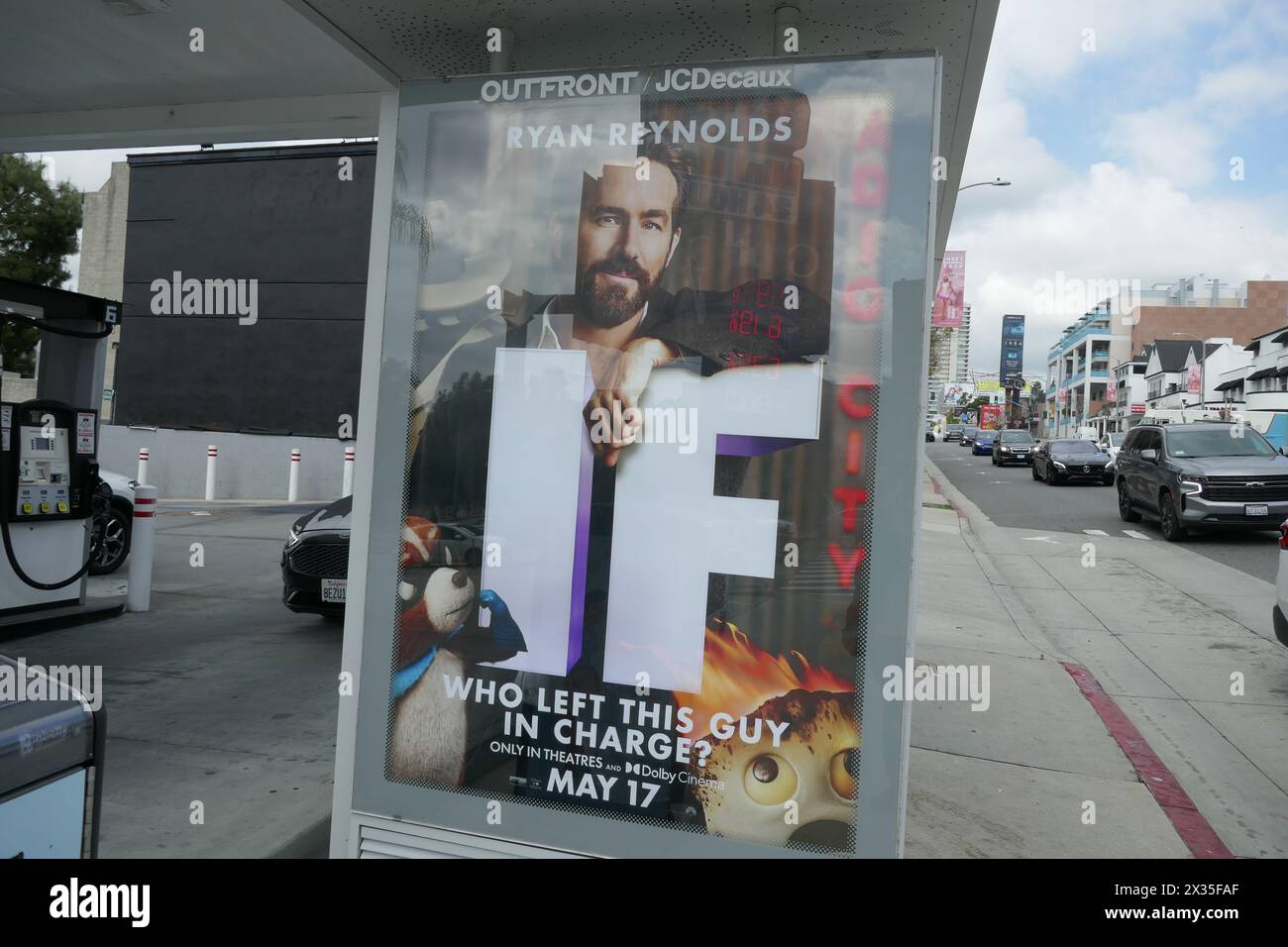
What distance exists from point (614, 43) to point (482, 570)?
2033 mm

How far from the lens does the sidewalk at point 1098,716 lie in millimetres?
4305

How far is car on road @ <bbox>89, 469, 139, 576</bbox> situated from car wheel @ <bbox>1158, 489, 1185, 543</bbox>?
14438mm

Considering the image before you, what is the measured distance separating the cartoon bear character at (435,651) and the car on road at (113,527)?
25.3 feet

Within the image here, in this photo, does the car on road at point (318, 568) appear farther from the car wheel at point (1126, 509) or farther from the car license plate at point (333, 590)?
the car wheel at point (1126, 509)

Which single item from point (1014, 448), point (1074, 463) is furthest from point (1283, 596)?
point (1014, 448)

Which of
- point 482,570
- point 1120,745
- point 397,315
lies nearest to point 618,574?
point 482,570

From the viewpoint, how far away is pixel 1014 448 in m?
32.7

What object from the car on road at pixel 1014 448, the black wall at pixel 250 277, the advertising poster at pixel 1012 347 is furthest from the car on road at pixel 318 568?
the advertising poster at pixel 1012 347

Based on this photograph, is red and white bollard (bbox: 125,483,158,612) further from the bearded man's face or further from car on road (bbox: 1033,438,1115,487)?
car on road (bbox: 1033,438,1115,487)

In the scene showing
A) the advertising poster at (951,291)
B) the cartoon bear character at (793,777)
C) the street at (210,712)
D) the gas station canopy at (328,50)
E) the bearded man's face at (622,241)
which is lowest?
the street at (210,712)

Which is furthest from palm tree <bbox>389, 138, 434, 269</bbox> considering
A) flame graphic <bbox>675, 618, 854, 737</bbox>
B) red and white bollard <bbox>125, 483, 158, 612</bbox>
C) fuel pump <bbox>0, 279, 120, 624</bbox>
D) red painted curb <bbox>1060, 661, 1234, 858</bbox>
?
red and white bollard <bbox>125, 483, 158, 612</bbox>

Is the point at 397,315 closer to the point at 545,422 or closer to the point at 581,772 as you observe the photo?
the point at 545,422

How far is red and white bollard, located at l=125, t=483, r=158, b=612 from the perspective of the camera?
8.07 m

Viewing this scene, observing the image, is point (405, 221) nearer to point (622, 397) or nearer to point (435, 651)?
point (622, 397)
